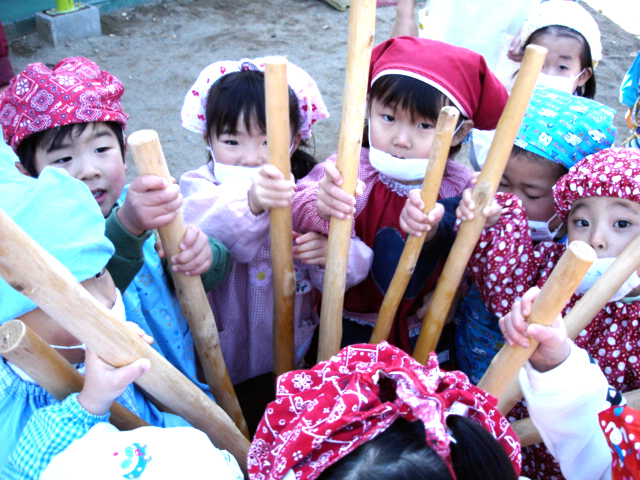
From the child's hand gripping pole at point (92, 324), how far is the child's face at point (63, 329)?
0.51 feet

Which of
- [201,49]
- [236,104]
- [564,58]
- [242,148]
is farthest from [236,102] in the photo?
[201,49]

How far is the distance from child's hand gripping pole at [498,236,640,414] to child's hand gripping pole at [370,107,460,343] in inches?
11.2

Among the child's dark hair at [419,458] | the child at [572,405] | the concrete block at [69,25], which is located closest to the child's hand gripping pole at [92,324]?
the child's dark hair at [419,458]

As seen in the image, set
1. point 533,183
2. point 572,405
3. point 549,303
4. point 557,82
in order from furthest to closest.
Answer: point 557,82, point 533,183, point 572,405, point 549,303

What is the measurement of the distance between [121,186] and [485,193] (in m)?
0.81

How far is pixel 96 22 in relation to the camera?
16.1 feet

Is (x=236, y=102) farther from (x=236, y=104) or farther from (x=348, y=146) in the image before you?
(x=348, y=146)

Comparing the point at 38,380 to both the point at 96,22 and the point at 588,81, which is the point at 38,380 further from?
the point at 96,22

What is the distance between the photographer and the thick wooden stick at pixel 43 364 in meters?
0.73

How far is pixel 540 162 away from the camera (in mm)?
1439

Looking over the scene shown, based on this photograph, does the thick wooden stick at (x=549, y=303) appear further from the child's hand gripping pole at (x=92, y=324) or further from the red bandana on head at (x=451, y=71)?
the red bandana on head at (x=451, y=71)

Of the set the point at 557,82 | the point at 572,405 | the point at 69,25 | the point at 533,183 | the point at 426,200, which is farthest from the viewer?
the point at 69,25

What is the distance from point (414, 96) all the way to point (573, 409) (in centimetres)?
78

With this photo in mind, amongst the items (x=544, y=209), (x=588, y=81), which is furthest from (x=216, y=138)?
(x=588, y=81)
